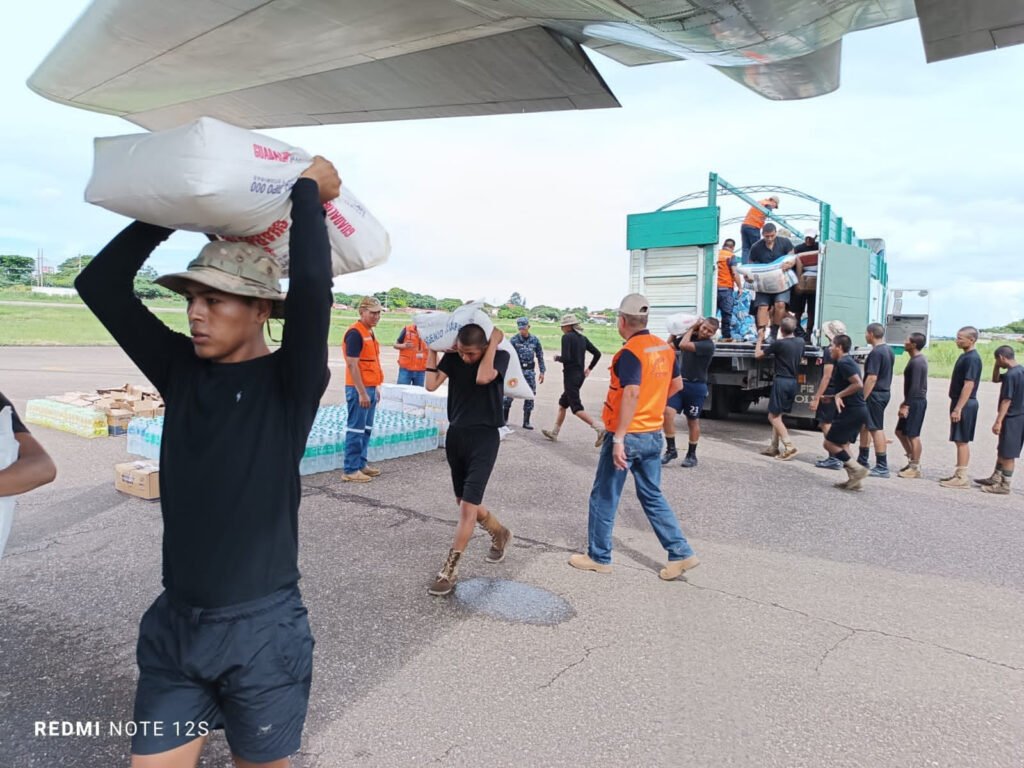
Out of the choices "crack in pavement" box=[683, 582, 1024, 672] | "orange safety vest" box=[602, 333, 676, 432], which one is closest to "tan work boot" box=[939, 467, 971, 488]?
"crack in pavement" box=[683, 582, 1024, 672]

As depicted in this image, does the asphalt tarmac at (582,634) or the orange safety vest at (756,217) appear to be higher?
the orange safety vest at (756,217)

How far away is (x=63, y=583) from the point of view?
369 cm

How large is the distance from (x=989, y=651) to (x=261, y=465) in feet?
12.5

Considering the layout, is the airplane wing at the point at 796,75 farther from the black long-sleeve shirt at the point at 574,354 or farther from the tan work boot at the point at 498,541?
the black long-sleeve shirt at the point at 574,354

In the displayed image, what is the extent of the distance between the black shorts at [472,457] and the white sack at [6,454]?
2495 mm

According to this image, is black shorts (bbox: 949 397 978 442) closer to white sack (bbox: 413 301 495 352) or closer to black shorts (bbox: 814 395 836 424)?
black shorts (bbox: 814 395 836 424)

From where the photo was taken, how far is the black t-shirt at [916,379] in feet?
24.3

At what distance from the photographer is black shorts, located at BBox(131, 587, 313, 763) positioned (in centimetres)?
139

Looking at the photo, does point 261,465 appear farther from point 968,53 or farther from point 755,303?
point 755,303

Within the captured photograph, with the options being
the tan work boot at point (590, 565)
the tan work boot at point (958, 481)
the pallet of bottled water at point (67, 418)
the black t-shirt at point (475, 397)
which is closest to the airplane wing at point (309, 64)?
the black t-shirt at point (475, 397)

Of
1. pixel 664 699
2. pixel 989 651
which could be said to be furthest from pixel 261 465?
pixel 989 651

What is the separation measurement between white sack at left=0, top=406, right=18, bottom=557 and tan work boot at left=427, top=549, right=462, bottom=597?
246cm

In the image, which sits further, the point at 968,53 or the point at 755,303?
the point at 755,303

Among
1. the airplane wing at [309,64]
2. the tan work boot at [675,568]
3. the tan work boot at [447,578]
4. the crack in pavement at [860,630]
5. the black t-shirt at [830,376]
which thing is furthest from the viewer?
the black t-shirt at [830,376]
